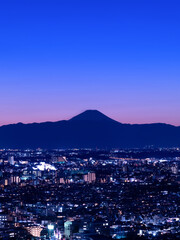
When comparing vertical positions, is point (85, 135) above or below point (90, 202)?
above

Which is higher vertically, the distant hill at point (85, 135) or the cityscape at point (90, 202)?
the distant hill at point (85, 135)

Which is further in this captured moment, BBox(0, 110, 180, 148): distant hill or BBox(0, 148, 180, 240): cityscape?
BBox(0, 110, 180, 148): distant hill

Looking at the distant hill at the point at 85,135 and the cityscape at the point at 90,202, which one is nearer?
the cityscape at the point at 90,202

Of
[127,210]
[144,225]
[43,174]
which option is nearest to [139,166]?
[43,174]

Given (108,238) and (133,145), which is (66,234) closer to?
(108,238)

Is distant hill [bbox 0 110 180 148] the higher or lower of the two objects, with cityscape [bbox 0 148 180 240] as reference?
higher
